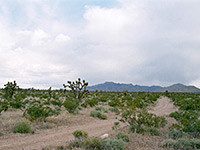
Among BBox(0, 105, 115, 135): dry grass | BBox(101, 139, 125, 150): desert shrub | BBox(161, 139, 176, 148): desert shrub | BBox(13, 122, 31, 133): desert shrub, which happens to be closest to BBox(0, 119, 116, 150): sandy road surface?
BBox(13, 122, 31, 133): desert shrub

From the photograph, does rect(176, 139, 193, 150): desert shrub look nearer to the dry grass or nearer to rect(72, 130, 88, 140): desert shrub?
rect(72, 130, 88, 140): desert shrub

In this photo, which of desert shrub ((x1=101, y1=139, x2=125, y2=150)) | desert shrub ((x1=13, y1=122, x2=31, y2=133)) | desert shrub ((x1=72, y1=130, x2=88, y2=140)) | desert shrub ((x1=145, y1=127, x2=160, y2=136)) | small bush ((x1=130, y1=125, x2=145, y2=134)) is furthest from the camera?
desert shrub ((x1=13, y1=122, x2=31, y2=133))

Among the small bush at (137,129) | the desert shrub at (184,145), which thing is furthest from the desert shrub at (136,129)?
the desert shrub at (184,145)

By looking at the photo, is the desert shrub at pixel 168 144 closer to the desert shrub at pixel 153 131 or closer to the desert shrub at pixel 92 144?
the desert shrub at pixel 153 131

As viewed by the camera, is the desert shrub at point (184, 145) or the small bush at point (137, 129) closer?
the desert shrub at point (184, 145)

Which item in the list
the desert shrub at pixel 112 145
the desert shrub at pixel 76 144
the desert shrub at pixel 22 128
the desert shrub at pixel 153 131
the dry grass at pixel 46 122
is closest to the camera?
the desert shrub at pixel 112 145

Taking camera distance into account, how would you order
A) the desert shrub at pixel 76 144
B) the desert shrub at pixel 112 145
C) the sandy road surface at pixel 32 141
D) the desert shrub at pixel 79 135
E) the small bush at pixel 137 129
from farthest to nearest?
the small bush at pixel 137 129 → the desert shrub at pixel 79 135 → the sandy road surface at pixel 32 141 → the desert shrub at pixel 76 144 → the desert shrub at pixel 112 145

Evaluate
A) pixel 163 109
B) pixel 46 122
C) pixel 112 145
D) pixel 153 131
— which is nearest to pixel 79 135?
pixel 112 145

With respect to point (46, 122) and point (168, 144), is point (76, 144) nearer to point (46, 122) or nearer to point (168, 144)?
point (168, 144)

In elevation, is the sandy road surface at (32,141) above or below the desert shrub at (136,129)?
below

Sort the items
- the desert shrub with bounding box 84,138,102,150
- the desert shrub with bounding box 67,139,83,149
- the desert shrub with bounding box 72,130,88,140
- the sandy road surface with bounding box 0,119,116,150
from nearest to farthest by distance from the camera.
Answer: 1. the desert shrub with bounding box 84,138,102,150
2. the desert shrub with bounding box 67,139,83,149
3. the sandy road surface with bounding box 0,119,116,150
4. the desert shrub with bounding box 72,130,88,140

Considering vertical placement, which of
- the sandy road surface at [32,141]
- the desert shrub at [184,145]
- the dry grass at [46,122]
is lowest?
the sandy road surface at [32,141]

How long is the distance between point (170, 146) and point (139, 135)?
2046 millimetres

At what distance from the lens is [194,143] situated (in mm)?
7902
